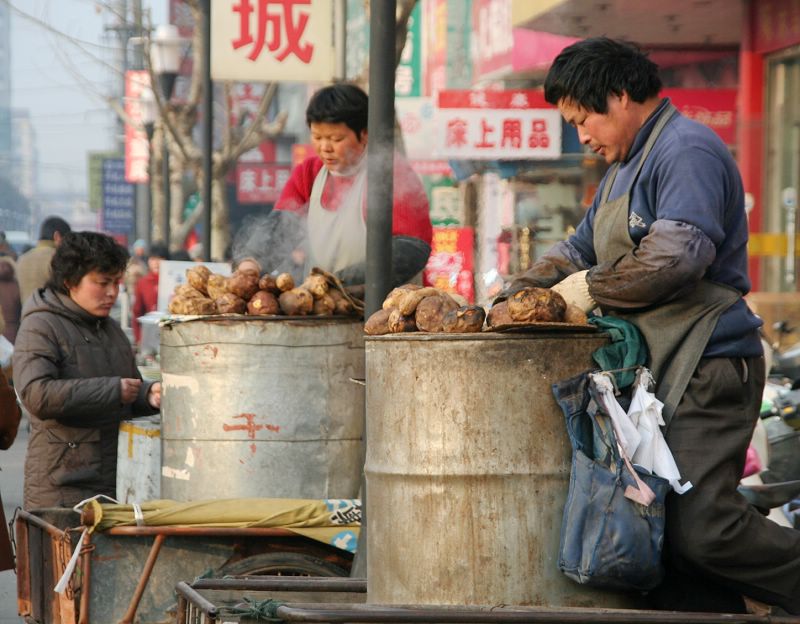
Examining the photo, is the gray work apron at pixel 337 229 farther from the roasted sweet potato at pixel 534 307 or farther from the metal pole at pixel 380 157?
Result: the roasted sweet potato at pixel 534 307

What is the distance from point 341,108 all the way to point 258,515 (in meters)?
1.76

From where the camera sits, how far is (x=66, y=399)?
19.2 feet

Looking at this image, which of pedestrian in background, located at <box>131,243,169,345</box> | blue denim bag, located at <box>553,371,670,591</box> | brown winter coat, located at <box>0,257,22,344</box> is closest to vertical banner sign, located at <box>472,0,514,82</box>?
pedestrian in background, located at <box>131,243,169,345</box>

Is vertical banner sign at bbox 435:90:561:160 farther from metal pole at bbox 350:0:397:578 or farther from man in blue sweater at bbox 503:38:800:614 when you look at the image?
man in blue sweater at bbox 503:38:800:614

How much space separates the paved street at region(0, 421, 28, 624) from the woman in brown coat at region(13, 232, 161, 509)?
0.52m

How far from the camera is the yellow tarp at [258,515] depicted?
17.6 ft

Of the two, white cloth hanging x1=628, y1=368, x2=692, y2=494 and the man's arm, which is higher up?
the man's arm

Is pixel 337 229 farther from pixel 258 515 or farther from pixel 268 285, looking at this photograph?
pixel 258 515

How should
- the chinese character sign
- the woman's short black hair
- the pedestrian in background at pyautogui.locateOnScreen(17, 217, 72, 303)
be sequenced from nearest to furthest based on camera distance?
the woman's short black hair, the pedestrian in background at pyautogui.locateOnScreen(17, 217, 72, 303), the chinese character sign

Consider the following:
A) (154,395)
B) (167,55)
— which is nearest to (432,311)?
Result: (154,395)

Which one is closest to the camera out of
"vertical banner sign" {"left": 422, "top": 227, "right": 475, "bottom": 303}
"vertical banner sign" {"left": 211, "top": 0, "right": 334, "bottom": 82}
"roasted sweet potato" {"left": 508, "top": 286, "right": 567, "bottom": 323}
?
"roasted sweet potato" {"left": 508, "top": 286, "right": 567, "bottom": 323}

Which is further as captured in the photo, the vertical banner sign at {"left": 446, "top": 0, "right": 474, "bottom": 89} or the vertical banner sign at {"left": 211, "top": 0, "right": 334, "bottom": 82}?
the vertical banner sign at {"left": 446, "top": 0, "right": 474, "bottom": 89}

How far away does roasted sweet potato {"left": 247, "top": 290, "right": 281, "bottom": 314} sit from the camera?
570 cm

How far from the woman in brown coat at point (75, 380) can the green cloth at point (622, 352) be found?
275 cm
